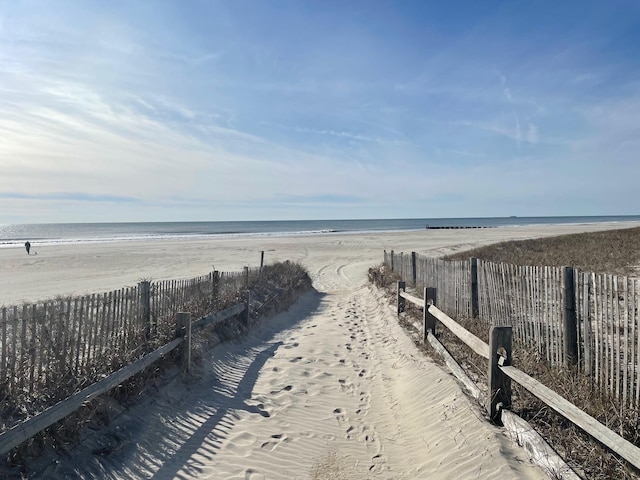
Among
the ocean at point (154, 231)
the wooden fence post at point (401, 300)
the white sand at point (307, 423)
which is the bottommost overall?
the white sand at point (307, 423)

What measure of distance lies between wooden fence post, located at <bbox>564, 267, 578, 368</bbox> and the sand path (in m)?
1.32

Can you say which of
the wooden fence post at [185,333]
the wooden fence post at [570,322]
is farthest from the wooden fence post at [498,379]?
the wooden fence post at [185,333]

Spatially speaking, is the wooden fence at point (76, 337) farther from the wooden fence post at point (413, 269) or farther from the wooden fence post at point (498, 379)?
the wooden fence post at point (413, 269)

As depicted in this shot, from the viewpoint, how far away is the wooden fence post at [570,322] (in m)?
5.31

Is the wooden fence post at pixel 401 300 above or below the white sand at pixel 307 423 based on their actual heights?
above

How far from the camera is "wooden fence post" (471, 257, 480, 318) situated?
8.57 m

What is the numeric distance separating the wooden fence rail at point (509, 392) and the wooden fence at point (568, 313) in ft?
2.46

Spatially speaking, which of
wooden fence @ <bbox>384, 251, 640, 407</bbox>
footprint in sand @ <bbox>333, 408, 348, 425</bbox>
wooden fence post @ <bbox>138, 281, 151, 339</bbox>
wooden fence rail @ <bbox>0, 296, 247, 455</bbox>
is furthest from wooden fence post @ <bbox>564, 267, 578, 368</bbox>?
wooden fence post @ <bbox>138, 281, 151, 339</bbox>

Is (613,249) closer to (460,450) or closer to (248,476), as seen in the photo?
(460,450)

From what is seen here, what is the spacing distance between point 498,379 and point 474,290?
4071 millimetres

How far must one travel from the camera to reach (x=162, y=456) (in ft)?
14.9

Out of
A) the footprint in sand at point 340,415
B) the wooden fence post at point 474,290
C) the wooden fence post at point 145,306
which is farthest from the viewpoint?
the wooden fence post at point 474,290

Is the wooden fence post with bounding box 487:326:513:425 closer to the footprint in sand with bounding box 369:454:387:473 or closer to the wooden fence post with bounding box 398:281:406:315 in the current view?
the footprint in sand with bounding box 369:454:387:473

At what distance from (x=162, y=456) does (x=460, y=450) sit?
290 centimetres
